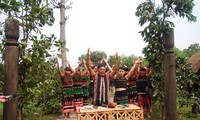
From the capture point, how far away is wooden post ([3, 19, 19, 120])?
334cm

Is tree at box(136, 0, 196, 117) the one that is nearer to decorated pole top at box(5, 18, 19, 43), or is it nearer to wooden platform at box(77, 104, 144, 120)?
wooden platform at box(77, 104, 144, 120)

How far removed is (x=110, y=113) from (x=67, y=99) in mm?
2792

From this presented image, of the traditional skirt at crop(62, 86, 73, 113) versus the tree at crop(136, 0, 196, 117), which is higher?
the tree at crop(136, 0, 196, 117)

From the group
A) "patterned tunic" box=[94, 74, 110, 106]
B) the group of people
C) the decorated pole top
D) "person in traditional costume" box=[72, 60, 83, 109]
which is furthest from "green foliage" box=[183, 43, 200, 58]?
the group of people

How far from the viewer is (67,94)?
759 centimetres

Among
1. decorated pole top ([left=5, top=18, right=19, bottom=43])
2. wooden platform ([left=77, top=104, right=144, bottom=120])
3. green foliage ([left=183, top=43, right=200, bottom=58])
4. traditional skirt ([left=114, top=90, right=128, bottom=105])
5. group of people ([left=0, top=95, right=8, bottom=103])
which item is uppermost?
green foliage ([left=183, top=43, right=200, bottom=58])

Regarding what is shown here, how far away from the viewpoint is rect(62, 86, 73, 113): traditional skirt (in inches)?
296

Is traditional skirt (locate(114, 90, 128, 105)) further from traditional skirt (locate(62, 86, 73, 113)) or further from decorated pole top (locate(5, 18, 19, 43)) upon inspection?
decorated pole top (locate(5, 18, 19, 43))

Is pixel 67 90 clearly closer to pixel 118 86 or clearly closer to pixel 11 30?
pixel 118 86

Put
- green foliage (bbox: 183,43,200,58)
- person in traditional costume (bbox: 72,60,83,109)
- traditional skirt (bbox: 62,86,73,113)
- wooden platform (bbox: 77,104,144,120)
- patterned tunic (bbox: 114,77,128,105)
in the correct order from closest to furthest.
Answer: wooden platform (bbox: 77,104,144,120) < patterned tunic (bbox: 114,77,128,105) < traditional skirt (bbox: 62,86,73,113) < person in traditional costume (bbox: 72,60,83,109) < green foliage (bbox: 183,43,200,58)

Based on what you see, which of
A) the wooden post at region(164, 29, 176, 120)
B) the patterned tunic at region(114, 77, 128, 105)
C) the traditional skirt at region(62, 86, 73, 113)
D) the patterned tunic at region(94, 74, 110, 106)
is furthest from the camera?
the traditional skirt at region(62, 86, 73, 113)

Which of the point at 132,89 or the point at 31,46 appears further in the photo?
the point at 132,89

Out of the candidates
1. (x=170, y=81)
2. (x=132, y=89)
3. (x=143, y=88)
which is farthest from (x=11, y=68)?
(x=132, y=89)

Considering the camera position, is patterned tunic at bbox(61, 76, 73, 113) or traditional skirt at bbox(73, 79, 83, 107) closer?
patterned tunic at bbox(61, 76, 73, 113)
